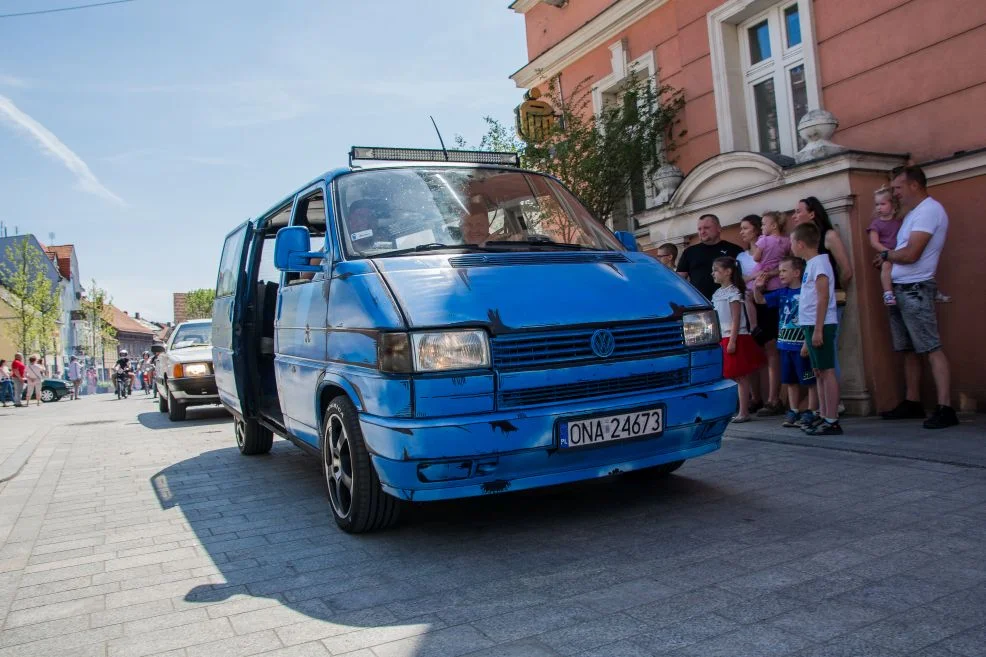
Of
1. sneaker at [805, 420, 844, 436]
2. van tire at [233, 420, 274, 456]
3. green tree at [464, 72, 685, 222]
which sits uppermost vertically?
green tree at [464, 72, 685, 222]

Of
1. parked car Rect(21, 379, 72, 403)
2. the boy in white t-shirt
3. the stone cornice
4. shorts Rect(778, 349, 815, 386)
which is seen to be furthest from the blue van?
parked car Rect(21, 379, 72, 403)

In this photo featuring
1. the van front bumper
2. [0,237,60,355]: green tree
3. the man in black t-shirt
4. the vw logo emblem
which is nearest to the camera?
the van front bumper

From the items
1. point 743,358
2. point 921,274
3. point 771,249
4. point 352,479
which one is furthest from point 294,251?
point 921,274

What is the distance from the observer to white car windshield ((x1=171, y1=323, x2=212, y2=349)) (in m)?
14.0

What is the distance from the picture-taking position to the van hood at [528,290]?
382 cm

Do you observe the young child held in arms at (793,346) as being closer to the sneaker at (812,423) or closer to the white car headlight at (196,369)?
the sneaker at (812,423)

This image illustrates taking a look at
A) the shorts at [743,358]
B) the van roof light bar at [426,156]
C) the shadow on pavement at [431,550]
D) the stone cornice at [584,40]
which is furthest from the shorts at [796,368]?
the stone cornice at [584,40]

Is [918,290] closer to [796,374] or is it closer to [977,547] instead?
[796,374]

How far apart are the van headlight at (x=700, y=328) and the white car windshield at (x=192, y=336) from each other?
1122 cm

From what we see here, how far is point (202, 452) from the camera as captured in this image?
340 inches

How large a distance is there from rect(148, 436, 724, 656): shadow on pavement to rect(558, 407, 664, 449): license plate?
502mm

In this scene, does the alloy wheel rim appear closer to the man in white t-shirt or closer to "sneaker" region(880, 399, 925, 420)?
the man in white t-shirt

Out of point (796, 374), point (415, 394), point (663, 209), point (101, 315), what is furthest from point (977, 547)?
point (101, 315)

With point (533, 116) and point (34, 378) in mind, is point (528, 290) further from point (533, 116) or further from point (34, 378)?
point (34, 378)
